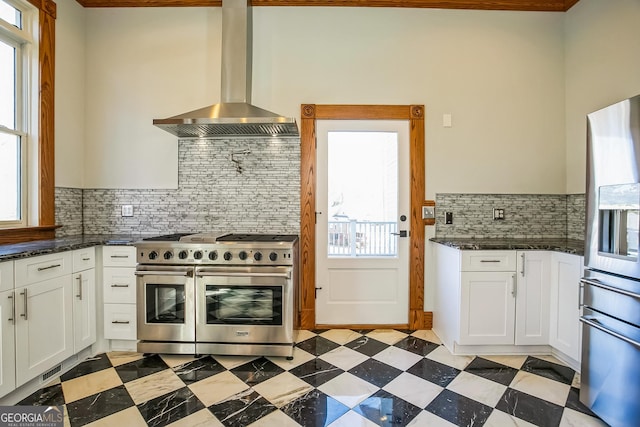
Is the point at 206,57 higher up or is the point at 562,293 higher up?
the point at 206,57

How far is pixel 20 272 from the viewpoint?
1.72 metres

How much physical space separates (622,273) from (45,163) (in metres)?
4.04

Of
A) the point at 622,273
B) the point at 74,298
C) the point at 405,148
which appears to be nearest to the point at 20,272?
the point at 74,298

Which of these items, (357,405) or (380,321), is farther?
(380,321)

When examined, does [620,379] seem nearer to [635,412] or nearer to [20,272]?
[635,412]

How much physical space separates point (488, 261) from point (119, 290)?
289 centimetres

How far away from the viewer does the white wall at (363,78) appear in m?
2.87

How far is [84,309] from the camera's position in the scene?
2.22 metres

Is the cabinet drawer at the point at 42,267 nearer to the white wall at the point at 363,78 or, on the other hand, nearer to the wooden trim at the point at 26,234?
the wooden trim at the point at 26,234

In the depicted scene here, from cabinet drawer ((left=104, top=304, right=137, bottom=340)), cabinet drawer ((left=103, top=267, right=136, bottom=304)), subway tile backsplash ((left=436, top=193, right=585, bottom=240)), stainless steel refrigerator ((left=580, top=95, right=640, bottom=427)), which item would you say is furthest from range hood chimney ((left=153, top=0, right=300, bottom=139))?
stainless steel refrigerator ((left=580, top=95, right=640, bottom=427))

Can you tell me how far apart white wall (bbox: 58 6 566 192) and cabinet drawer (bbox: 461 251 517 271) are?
0.78 m

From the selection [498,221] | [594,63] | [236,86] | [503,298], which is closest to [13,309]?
[236,86]

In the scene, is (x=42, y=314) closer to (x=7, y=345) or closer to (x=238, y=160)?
(x=7, y=345)

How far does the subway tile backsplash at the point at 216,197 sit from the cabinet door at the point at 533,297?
75.2 inches
